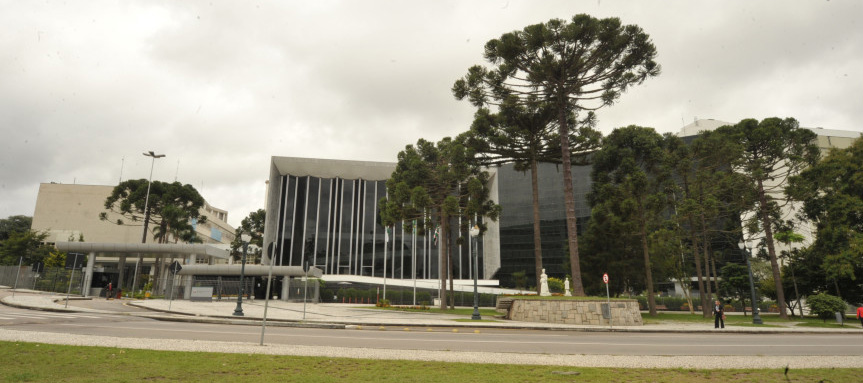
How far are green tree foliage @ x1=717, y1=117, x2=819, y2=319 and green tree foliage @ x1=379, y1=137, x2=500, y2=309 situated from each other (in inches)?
723

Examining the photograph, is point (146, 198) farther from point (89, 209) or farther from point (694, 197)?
point (694, 197)

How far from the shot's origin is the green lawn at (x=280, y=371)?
6438 mm

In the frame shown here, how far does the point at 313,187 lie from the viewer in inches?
2721

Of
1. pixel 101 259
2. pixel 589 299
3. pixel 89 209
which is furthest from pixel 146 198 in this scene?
pixel 589 299

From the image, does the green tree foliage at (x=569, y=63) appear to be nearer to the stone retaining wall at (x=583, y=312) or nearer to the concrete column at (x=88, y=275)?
the stone retaining wall at (x=583, y=312)

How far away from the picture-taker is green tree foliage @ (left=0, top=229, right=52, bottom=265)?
5297 cm

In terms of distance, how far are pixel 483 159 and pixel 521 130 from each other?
3964mm

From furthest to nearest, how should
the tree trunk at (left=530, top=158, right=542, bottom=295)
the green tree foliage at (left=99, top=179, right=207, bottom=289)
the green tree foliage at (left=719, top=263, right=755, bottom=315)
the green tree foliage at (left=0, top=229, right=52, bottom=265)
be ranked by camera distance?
the green tree foliage at (left=0, top=229, right=52, bottom=265)
the green tree foliage at (left=99, top=179, right=207, bottom=289)
the green tree foliage at (left=719, top=263, right=755, bottom=315)
the tree trunk at (left=530, top=158, right=542, bottom=295)

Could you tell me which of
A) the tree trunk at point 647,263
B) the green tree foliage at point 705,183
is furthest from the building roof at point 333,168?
the green tree foliage at point 705,183

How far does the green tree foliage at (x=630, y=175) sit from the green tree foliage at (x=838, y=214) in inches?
338

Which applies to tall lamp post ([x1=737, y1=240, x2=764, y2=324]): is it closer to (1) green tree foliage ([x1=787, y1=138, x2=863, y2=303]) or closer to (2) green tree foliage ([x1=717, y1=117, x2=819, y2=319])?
Answer: (2) green tree foliage ([x1=717, y1=117, x2=819, y2=319])

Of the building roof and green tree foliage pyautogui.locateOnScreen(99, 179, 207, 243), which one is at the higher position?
the building roof

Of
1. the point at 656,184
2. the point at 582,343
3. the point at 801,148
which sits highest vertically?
the point at 801,148

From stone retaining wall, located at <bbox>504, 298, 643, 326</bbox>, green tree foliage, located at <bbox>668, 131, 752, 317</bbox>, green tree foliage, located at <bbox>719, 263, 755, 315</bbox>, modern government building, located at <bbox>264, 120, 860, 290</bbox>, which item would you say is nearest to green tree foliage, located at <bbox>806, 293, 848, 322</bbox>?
green tree foliage, located at <bbox>668, 131, 752, 317</bbox>
